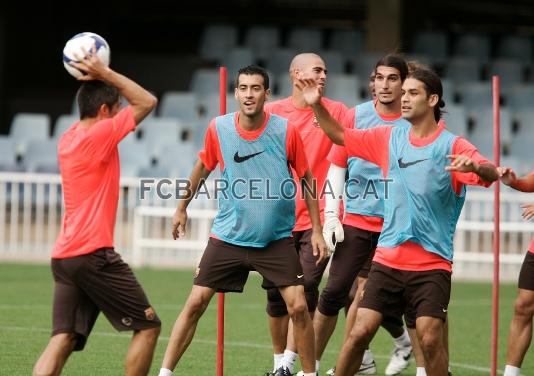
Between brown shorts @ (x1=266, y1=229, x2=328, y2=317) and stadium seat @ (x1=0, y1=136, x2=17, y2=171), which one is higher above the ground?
stadium seat @ (x1=0, y1=136, x2=17, y2=171)

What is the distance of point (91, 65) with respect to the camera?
24.6 feet

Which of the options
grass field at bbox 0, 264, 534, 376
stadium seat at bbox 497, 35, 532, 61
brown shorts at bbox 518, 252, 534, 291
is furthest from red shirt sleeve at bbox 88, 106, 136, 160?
stadium seat at bbox 497, 35, 532, 61

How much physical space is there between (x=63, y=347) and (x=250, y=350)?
3814 millimetres

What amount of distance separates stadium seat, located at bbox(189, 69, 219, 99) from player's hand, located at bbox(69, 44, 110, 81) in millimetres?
14424

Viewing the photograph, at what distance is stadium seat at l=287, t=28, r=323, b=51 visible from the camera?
2338 cm

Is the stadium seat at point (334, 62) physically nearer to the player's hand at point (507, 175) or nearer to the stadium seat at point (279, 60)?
the stadium seat at point (279, 60)

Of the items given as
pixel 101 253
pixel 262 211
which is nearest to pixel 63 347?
pixel 101 253

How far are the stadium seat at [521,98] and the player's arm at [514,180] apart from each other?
13.8 m

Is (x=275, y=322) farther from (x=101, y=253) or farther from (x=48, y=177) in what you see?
(x=48, y=177)

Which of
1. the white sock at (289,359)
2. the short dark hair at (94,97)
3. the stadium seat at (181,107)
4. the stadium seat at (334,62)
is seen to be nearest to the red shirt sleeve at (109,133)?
the short dark hair at (94,97)

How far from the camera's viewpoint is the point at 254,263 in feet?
29.2

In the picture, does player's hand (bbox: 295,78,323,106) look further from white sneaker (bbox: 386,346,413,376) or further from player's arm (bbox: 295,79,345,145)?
white sneaker (bbox: 386,346,413,376)

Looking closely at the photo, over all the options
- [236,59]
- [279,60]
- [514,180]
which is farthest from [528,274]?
[279,60]

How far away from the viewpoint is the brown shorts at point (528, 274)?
9250 mm
